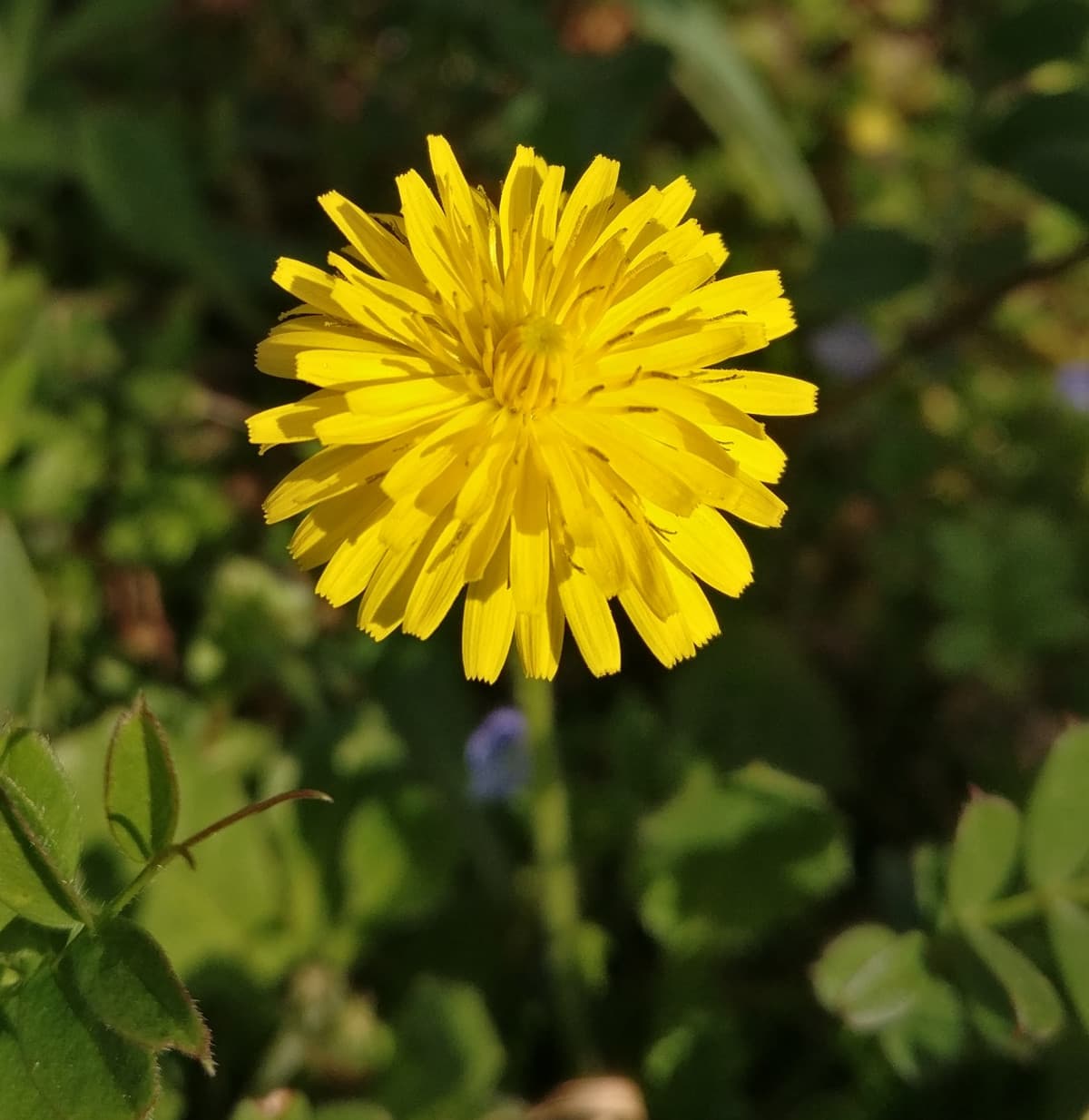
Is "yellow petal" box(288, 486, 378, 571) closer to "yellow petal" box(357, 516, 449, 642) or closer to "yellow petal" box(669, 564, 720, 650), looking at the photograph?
"yellow petal" box(357, 516, 449, 642)

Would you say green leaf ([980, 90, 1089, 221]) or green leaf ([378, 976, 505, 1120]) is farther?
green leaf ([980, 90, 1089, 221])

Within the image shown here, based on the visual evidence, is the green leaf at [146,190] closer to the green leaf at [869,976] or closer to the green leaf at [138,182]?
the green leaf at [138,182]

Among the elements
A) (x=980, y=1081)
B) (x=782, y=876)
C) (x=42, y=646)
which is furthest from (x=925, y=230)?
(x=42, y=646)

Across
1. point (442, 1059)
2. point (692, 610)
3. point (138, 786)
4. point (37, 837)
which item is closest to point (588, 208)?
point (692, 610)

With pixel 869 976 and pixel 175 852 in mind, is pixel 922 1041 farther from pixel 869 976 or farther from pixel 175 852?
pixel 175 852

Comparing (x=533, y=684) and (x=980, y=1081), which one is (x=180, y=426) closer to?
(x=533, y=684)

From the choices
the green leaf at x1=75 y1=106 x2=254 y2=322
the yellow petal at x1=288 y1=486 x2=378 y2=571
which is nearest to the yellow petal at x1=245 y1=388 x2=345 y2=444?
the yellow petal at x1=288 y1=486 x2=378 y2=571

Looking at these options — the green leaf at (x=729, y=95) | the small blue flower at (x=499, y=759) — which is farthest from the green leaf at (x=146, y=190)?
the small blue flower at (x=499, y=759)
